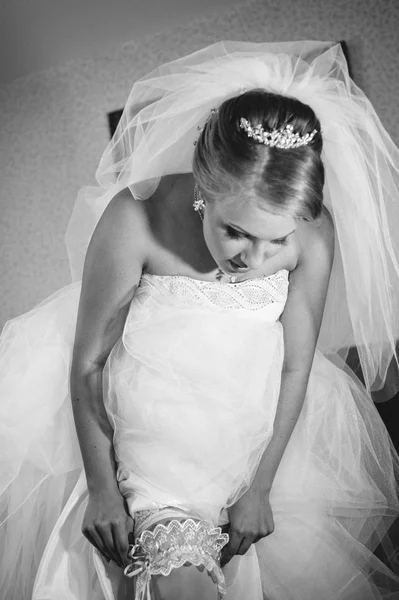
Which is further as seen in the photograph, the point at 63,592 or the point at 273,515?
the point at 273,515

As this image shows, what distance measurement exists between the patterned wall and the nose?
1.84 m

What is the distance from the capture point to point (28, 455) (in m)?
1.37

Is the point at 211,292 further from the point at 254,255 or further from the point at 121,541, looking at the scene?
the point at 121,541

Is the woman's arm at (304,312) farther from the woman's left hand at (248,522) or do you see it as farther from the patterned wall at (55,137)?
the patterned wall at (55,137)

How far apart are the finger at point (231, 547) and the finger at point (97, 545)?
0.22 metres

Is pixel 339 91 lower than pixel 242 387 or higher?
higher

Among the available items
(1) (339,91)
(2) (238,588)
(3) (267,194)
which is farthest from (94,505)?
(1) (339,91)

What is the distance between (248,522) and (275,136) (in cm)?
A: 74

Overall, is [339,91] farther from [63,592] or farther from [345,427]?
[63,592]

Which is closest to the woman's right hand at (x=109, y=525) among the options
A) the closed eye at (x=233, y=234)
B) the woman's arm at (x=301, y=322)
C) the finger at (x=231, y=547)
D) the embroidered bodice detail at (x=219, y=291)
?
the finger at (x=231, y=547)

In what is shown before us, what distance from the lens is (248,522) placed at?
1.29 m

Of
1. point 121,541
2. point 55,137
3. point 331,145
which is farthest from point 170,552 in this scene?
point 55,137

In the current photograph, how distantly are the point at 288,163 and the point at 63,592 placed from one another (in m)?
0.89

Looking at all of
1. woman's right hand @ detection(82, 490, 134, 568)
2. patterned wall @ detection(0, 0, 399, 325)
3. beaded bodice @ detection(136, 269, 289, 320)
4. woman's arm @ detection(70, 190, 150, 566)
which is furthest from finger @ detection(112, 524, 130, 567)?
patterned wall @ detection(0, 0, 399, 325)
